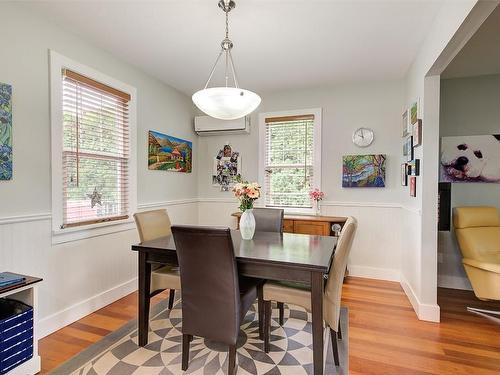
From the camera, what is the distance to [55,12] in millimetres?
2189

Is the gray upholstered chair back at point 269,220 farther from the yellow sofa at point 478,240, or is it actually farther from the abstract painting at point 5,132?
the abstract painting at point 5,132

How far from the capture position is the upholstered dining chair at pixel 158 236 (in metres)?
2.19

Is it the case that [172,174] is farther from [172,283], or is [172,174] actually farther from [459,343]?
[459,343]

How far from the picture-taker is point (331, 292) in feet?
6.00

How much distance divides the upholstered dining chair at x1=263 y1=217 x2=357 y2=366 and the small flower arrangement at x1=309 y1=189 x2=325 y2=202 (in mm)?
1821

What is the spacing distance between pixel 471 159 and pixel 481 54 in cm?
110

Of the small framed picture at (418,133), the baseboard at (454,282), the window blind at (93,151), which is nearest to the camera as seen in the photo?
the window blind at (93,151)

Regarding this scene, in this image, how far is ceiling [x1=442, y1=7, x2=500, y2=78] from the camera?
89.0 inches

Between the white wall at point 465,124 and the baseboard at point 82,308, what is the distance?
3.64 metres

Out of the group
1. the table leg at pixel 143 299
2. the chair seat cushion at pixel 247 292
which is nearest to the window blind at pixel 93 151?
the table leg at pixel 143 299

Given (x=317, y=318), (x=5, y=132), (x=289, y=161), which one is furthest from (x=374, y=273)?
(x=5, y=132)

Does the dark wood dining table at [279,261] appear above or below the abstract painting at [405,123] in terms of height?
below

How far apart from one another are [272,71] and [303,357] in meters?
2.88

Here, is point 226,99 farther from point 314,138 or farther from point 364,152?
point 364,152
